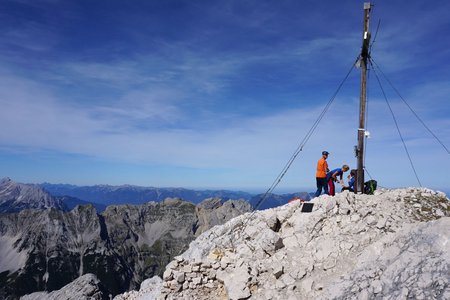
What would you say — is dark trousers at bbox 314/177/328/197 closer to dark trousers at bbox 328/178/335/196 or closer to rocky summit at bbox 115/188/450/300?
dark trousers at bbox 328/178/335/196

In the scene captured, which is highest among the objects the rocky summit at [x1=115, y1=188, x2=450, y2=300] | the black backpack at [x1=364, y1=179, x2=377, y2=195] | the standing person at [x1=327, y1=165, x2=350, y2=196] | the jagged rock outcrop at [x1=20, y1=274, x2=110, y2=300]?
the standing person at [x1=327, y1=165, x2=350, y2=196]

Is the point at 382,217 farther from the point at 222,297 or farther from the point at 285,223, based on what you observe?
the point at 222,297

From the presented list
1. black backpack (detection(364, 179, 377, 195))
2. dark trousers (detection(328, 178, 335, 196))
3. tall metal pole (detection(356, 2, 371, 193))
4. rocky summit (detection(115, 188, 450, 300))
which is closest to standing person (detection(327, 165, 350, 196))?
dark trousers (detection(328, 178, 335, 196))

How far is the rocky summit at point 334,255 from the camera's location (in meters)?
12.1

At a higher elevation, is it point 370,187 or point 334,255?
point 370,187

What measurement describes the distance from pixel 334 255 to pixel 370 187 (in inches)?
307

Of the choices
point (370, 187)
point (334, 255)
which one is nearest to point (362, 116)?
point (370, 187)

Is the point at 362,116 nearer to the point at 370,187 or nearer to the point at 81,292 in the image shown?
the point at 370,187

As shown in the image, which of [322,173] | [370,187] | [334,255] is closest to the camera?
[334,255]

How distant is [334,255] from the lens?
51.4 feet

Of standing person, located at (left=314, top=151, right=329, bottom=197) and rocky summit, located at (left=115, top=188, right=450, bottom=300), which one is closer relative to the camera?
rocky summit, located at (left=115, top=188, right=450, bottom=300)

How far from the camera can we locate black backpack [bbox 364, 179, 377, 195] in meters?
21.7

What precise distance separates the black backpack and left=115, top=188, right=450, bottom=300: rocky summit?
2102 mm

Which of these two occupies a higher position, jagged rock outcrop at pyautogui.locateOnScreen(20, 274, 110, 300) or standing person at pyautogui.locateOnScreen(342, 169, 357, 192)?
standing person at pyautogui.locateOnScreen(342, 169, 357, 192)
